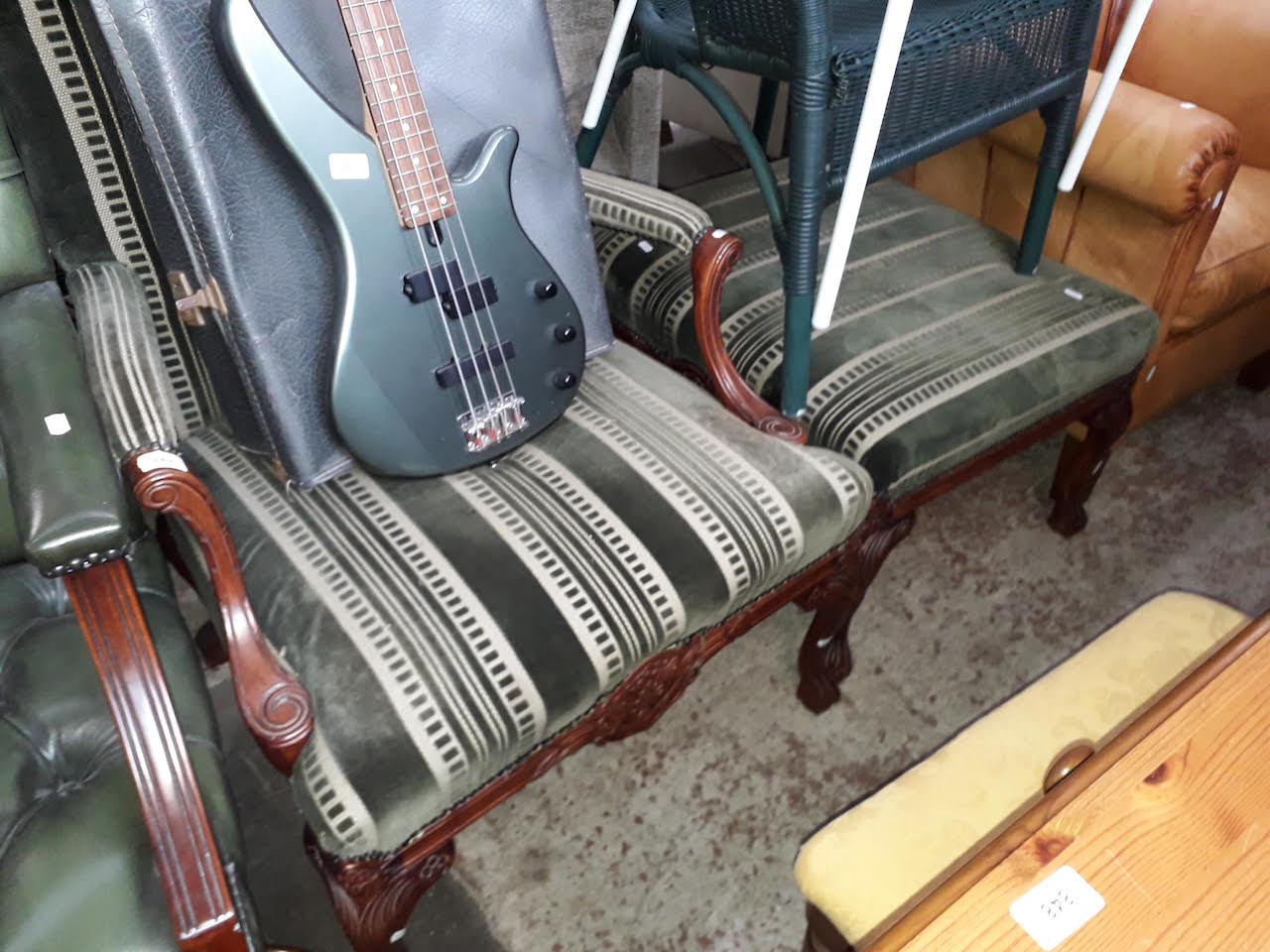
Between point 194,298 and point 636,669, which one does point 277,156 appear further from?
point 636,669

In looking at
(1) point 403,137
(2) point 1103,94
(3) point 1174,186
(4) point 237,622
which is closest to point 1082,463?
(3) point 1174,186

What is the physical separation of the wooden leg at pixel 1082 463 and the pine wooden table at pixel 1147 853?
0.79m

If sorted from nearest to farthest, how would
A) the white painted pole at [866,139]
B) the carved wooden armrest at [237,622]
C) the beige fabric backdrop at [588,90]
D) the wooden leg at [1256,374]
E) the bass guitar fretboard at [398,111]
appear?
1. the carved wooden armrest at [237,622]
2. the bass guitar fretboard at [398,111]
3. the white painted pole at [866,139]
4. the beige fabric backdrop at [588,90]
5. the wooden leg at [1256,374]

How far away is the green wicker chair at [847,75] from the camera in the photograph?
1021 mm

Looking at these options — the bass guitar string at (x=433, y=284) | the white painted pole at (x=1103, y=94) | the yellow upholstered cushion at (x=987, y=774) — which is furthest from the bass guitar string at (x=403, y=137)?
the white painted pole at (x=1103, y=94)

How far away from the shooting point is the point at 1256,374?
6.75 ft

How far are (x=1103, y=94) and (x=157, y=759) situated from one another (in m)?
1.49

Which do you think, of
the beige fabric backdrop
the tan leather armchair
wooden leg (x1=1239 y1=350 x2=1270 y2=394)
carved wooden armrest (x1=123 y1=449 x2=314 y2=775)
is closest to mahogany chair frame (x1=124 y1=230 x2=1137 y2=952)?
carved wooden armrest (x1=123 y1=449 x2=314 y2=775)

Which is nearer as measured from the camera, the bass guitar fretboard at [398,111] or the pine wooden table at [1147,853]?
the pine wooden table at [1147,853]

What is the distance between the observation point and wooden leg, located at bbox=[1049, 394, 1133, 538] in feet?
4.82

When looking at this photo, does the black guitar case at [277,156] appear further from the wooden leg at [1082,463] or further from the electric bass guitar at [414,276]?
the wooden leg at [1082,463]

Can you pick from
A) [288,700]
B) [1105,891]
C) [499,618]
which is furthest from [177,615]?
[1105,891]

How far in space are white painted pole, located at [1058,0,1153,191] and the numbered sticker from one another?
3.73 ft

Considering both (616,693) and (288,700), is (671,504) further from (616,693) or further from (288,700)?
(288,700)
